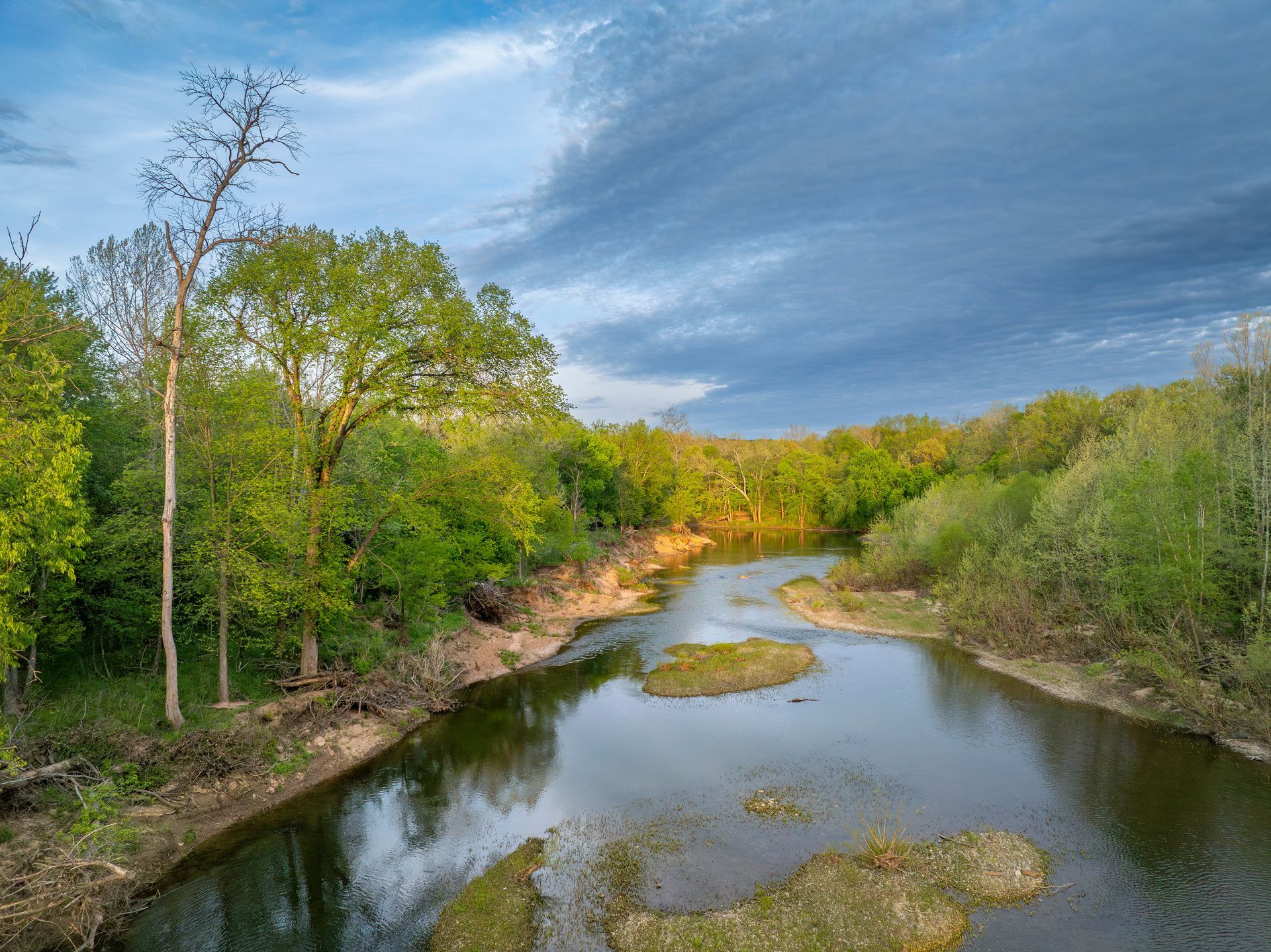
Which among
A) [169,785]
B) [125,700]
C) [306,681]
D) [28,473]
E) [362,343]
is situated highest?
[362,343]

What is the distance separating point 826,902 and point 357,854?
10126 mm

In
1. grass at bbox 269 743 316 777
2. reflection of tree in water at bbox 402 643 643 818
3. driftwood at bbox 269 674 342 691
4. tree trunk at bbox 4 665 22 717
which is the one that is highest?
tree trunk at bbox 4 665 22 717

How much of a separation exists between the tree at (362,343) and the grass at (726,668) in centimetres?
1267

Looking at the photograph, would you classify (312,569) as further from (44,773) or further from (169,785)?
(44,773)

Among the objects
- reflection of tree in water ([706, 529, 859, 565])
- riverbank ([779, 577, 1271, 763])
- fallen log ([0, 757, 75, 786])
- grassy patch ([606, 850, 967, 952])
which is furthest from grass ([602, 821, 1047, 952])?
reflection of tree in water ([706, 529, 859, 565])

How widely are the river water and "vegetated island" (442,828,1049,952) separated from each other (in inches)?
17.0

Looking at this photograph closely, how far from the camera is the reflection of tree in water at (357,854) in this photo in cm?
1198

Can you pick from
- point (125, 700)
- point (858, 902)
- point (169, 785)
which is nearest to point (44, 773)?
point (169, 785)

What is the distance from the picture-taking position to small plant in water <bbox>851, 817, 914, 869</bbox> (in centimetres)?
1320

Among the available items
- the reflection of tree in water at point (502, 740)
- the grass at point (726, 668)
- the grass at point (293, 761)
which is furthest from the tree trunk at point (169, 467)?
the grass at point (726, 668)

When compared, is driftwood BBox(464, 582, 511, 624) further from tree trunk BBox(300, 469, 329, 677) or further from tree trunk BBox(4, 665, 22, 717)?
tree trunk BBox(4, 665, 22, 717)

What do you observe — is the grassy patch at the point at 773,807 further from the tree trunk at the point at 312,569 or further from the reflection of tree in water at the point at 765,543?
the reflection of tree in water at the point at 765,543

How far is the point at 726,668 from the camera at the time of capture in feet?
91.7

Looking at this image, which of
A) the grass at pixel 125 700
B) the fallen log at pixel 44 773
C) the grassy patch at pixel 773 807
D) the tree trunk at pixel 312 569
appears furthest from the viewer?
the tree trunk at pixel 312 569
